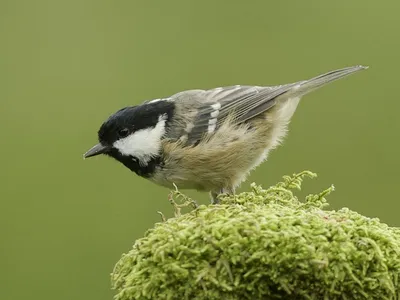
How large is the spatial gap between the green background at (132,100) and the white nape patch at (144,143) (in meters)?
1.20

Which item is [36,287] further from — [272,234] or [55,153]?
[272,234]

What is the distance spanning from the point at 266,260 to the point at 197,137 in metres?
1.33

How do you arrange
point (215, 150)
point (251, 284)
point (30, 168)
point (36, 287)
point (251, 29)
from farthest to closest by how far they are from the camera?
1. point (251, 29)
2. point (30, 168)
3. point (36, 287)
4. point (215, 150)
5. point (251, 284)

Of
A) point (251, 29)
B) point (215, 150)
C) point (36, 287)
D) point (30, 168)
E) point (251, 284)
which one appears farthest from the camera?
point (251, 29)

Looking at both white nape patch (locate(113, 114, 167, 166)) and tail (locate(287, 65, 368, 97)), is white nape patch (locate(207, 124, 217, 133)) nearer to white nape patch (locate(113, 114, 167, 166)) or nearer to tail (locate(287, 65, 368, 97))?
white nape patch (locate(113, 114, 167, 166))

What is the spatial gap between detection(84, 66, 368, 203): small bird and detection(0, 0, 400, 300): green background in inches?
38.7

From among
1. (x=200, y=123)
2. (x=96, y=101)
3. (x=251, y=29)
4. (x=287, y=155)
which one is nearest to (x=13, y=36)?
(x=96, y=101)

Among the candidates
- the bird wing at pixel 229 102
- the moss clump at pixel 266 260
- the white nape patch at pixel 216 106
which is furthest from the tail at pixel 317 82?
the moss clump at pixel 266 260

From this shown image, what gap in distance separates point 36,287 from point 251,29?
2119 millimetres

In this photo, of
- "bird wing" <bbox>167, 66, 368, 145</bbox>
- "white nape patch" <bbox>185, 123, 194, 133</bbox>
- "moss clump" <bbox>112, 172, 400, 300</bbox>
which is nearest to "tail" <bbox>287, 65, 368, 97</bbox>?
"bird wing" <bbox>167, 66, 368, 145</bbox>

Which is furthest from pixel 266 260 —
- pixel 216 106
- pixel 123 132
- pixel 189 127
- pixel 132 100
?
pixel 132 100

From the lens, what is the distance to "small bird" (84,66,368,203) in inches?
103

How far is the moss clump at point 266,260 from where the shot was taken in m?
1.46

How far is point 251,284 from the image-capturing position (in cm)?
147
